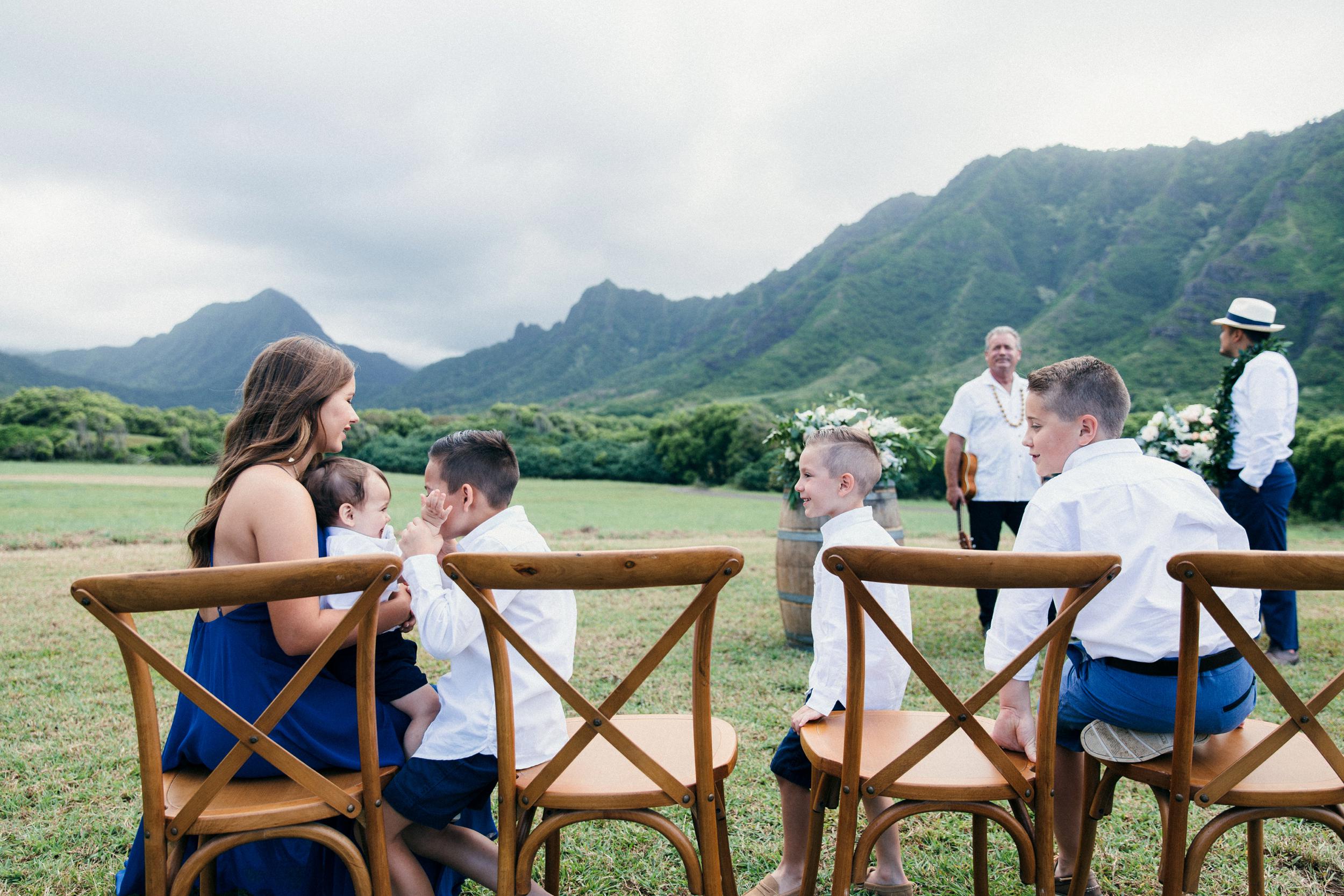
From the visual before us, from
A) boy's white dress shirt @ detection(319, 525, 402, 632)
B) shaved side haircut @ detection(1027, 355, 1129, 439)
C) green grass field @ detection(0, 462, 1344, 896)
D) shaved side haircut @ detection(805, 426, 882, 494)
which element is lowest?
green grass field @ detection(0, 462, 1344, 896)

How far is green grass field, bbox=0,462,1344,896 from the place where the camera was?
3008 mm

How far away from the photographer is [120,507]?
68.4 ft

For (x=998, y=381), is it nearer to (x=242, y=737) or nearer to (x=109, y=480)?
(x=242, y=737)

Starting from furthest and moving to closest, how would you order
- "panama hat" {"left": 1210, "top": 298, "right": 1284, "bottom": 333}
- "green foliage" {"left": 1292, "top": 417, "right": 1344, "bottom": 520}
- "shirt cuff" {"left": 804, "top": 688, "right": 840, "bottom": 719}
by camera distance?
"green foliage" {"left": 1292, "top": 417, "right": 1344, "bottom": 520} → "panama hat" {"left": 1210, "top": 298, "right": 1284, "bottom": 333} → "shirt cuff" {"left": 804, "top": 688, "right": 840, "bottom": 719}

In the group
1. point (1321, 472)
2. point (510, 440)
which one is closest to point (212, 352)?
point (510, 440)

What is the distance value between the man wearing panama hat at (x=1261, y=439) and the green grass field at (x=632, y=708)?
489 millimetres

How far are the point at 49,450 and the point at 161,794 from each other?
51.0 meters

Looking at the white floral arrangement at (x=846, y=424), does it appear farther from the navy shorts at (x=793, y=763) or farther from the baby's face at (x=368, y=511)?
the baby's face at (x=368, y=511)

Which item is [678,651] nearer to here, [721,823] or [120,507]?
[721,823]

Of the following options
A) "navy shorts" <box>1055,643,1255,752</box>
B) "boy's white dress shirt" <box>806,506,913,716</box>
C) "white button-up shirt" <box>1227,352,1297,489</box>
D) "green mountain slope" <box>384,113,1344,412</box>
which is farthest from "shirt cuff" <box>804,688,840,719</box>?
"green mountain slope" <box>384,113,1344,412</box>

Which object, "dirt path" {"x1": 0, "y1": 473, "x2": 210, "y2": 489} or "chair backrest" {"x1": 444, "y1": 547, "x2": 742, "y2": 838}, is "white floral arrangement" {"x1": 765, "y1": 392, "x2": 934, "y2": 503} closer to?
"chair backrest" {"x1": 444, "y1": 547, "x2": 742, "y2": 838}

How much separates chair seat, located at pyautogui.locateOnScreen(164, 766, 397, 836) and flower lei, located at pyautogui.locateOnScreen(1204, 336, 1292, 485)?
6.57 meters

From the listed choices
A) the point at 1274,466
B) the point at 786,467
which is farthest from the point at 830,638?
the point at 1274,466

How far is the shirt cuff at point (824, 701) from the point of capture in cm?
258
